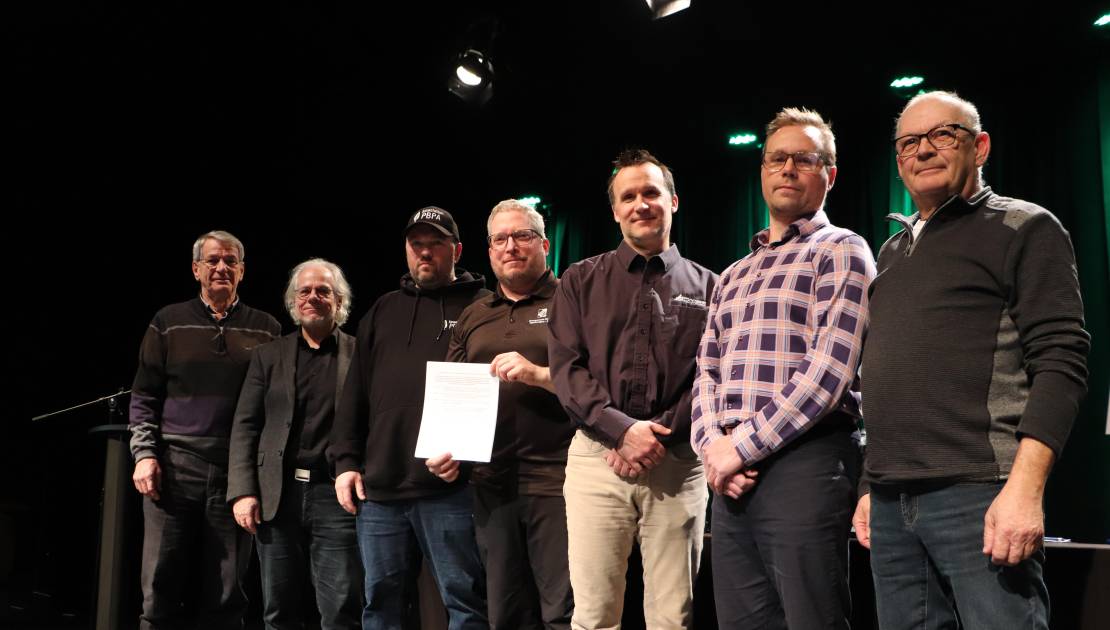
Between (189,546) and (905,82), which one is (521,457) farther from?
(905,82)

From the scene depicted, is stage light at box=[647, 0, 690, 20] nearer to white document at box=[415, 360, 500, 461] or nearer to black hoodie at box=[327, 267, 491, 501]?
black hoodie at box=[327, 267, 491, 501]

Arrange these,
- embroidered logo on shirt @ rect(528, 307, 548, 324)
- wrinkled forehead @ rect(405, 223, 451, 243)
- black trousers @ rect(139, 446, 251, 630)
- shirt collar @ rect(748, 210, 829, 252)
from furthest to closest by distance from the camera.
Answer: black trousers @ rect(139, 446, 251, 630), wrinkled forehead @ rect(405, 223, 451, 243), embroidered logo on shirt @ rect(528, 307, 548, 324), shirt collar @ rect(748, 210, 829, 252)

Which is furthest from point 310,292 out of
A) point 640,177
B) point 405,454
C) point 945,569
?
point 945,569

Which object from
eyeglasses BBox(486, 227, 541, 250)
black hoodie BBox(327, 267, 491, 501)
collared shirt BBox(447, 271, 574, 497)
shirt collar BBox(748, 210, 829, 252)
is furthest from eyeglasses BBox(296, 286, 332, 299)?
shirt collar BBox(748, 210, 829, 252)

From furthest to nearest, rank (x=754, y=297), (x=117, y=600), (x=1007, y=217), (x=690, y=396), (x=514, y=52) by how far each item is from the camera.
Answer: (x=514, y=52) < (x=117, y=600) < (x=690, y=396) < (x=754, y=297) < (x=1007, y=217)

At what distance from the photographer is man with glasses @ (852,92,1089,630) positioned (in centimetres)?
Answer: 142

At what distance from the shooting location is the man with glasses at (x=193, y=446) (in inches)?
128

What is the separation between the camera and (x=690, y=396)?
6.87ft

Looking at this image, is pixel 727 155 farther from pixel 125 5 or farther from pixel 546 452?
pixel 546 452

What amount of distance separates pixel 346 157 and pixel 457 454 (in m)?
3.92

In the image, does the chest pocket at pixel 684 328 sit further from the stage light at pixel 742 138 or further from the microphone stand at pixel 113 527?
the stage light at pixel 742 138

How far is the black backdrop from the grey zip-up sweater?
10.6ft

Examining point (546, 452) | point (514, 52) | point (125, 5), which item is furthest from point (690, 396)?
point (125, 5)


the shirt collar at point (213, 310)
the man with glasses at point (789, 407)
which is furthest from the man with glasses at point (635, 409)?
the shirt collar at point (213, 310)
